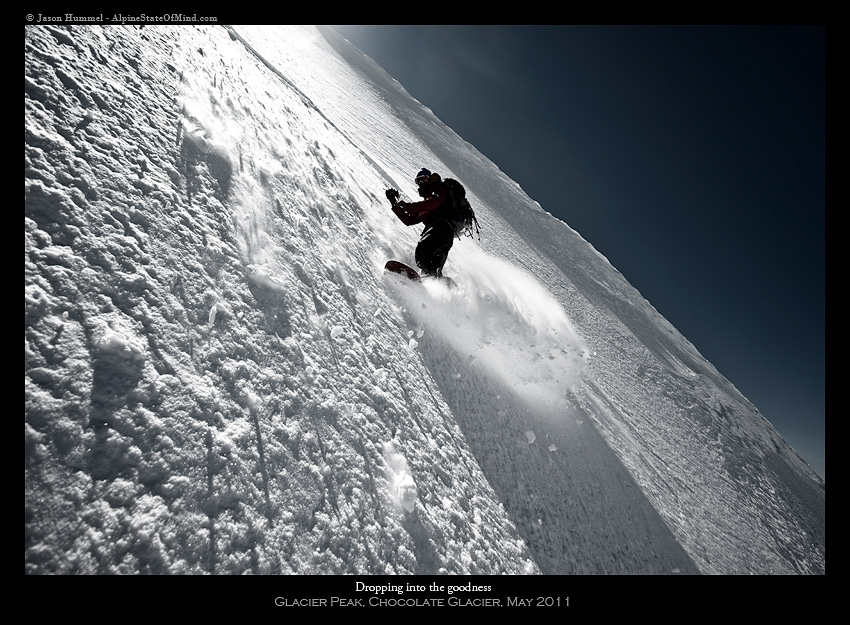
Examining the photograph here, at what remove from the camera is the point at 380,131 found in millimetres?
9242

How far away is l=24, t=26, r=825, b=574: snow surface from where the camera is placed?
4.49ft

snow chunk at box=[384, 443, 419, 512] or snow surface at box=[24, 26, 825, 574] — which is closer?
snow surface at box=[24, 26, 825, 574]

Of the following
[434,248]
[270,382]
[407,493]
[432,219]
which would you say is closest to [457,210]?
[432,219]

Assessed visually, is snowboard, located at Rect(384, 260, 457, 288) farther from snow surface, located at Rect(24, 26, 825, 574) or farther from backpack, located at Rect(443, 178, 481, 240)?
backpack, located at Rect(443, 178, 481, 240)

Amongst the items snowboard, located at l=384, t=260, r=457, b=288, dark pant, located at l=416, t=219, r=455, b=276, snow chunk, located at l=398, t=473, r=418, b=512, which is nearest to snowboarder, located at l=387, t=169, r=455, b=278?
dark pant, located at l=416, t=219, r=455, b=276

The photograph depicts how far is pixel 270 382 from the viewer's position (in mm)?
1962

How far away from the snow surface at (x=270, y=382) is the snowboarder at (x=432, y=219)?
1.10 feet

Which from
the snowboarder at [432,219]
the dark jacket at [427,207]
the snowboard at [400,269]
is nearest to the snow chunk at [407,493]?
the snowboard at [400,269]

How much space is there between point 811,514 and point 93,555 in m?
9.54

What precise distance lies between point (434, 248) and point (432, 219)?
1.18 feet
